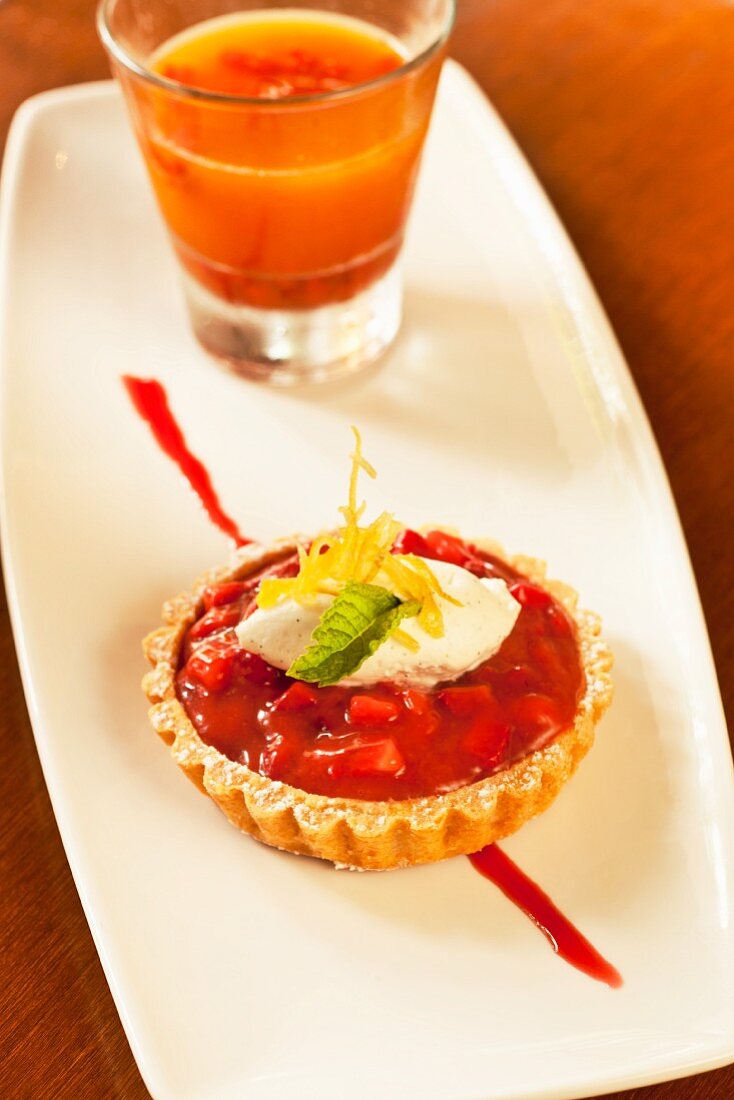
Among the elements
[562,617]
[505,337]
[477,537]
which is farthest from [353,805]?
[505,337]

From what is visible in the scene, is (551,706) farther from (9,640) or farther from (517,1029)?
(9,640)

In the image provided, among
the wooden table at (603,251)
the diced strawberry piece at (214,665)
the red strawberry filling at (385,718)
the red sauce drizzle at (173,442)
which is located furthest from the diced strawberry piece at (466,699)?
the red sauce drizzle at (173,442)

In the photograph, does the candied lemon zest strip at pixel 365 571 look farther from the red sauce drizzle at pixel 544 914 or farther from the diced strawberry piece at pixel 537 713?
the red sauce drizzle at pixel 544 914

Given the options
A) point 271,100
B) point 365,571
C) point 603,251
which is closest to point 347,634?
point 365,571

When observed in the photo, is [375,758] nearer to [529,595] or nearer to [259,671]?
[259,671]

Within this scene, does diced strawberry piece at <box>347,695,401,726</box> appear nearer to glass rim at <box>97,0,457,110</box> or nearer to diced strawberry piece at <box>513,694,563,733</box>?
diced strawberry piece at <box>513,694,563,733</box>
